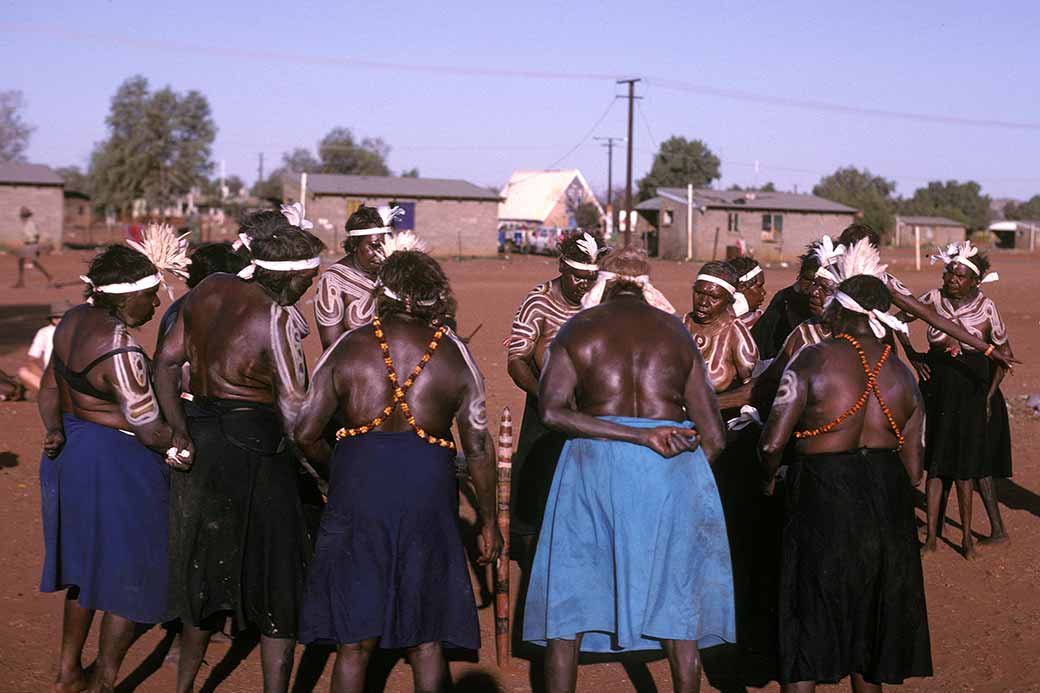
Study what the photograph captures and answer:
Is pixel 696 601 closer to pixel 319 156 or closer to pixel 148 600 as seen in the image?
pixel 148 600

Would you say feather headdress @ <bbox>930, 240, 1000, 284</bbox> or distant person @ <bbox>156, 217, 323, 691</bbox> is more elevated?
feather headdress @ <bbox>930, 240, 1000, 284</bbox>

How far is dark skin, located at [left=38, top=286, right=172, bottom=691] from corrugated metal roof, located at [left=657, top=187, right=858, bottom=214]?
168ft

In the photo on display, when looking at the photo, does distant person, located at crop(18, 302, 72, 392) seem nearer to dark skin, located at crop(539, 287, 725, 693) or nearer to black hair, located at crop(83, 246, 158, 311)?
black hair, located at crop(83, 246, 158, 311)

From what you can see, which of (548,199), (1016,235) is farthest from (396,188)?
(1016,235)

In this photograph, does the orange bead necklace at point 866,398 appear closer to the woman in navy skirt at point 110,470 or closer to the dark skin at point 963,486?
the dark skin at point 963,486

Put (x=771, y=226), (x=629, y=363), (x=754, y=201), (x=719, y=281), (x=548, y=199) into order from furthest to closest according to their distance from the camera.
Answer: (x=548, y=199)
(x=754, y=201)
(x=771, y=226)
(x=719, y=281)
(x=629, y=363)

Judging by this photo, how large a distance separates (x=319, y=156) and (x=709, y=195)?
42.3m

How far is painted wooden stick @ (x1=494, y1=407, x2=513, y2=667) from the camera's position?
5637mm

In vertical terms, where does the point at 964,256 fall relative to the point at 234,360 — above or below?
above

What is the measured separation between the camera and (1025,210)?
129625 mm

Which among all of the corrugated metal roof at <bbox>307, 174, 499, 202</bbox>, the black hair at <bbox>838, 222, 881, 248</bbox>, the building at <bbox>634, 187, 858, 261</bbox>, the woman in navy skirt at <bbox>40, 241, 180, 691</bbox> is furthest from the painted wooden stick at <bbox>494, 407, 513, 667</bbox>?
the building at <bbox>634, 187, 858, 261</bbox>

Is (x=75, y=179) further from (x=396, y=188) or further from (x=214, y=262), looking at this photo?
(x=214, y=262)

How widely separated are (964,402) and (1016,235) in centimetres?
8491

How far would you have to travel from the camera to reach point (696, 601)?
14.9 feet
